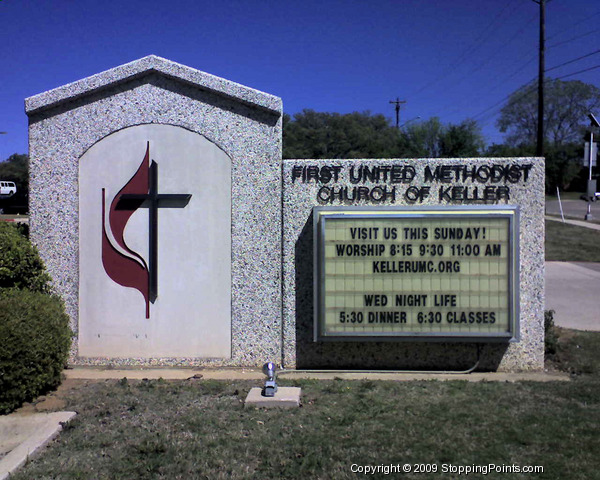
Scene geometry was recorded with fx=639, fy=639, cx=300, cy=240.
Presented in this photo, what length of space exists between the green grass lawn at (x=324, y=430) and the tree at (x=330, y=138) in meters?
22.7

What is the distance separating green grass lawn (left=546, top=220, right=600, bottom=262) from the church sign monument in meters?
14.8

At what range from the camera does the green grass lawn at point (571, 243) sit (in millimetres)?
21031

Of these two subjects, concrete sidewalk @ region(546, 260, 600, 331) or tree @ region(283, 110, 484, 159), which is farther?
tree @ region(283, 110, 484, 159)

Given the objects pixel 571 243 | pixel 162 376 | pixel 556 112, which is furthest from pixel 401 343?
pixel 556 112

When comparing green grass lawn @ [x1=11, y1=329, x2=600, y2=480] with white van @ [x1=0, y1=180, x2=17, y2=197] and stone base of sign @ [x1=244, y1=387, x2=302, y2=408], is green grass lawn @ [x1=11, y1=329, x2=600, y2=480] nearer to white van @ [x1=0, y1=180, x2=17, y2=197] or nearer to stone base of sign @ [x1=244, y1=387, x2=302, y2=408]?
stone base of sign @ [x1=244, y1=387, x2=302, y2=408]

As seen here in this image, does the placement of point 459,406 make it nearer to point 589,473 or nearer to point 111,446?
point 589,473

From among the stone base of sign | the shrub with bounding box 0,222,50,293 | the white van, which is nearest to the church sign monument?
the shrub with bounding box 0,222,50,293

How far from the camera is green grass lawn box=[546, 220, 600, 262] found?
21031mm

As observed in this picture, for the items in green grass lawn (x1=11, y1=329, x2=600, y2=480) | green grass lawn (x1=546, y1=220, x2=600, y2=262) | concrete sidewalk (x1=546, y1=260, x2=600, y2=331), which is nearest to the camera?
green grass lawn (x1=11, y1=329, x2=600, y2=480)

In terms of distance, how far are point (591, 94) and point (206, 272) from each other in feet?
287

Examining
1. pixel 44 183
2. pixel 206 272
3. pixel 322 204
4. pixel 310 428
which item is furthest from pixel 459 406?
pixel 44 183

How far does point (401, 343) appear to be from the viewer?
7434 mm

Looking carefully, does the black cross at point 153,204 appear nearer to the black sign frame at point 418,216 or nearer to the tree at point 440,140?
the black sign frame at point 418,216

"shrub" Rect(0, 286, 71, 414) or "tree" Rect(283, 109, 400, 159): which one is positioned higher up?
"tree" Rect(283, 109, 400, 159)
